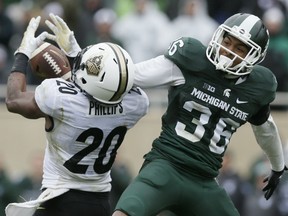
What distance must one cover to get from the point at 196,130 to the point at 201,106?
0.50 ft

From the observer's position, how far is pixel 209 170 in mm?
7805

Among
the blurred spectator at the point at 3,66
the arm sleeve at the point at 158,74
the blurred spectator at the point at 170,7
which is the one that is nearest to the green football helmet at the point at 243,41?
the arm sleeve at the point at 158,74

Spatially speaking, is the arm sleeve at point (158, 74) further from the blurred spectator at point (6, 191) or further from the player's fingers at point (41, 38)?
the blurred spectator at point (6, 191)

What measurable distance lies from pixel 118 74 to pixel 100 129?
1.22 ft

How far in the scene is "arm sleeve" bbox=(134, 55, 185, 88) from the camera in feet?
25.3

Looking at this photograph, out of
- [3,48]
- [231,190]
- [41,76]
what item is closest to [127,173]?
→ [231,190]

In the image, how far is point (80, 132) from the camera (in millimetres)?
7539

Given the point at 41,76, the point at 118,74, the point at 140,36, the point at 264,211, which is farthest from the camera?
the point at 140,36

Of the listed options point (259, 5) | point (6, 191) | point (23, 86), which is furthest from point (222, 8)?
point (23, 86)

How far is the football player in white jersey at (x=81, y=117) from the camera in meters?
7.44

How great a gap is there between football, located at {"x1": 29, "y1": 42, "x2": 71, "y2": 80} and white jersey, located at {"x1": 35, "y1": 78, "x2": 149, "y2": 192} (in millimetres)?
274

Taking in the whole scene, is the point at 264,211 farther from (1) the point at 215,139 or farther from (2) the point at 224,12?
(1) the point at 215,139

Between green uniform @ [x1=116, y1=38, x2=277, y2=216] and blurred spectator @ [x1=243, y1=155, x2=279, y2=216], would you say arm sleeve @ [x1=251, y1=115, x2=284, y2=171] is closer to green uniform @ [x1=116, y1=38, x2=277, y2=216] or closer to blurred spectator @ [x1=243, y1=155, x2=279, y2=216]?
green uniform @ [x1=116, y1=38, x2=277, y2=216]

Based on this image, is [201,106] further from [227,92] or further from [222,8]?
[222,8]
